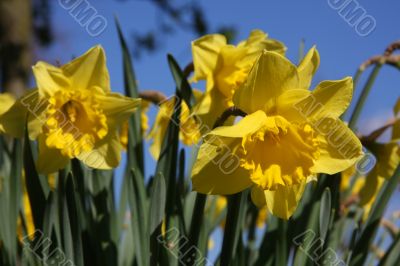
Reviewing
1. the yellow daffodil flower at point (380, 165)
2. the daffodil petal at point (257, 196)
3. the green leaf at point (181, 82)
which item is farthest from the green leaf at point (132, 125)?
the yellow daffodil flower at point (380, 165)

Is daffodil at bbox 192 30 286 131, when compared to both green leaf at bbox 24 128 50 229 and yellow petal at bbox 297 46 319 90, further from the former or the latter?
green leaf at bbox 24 128 50 229

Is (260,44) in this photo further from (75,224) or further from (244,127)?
(75,224)

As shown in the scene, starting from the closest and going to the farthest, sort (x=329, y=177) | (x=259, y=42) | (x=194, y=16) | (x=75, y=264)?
(x=75, y=264) < (x=329, y=177) < (x=259, y=42) < (x=194, y=16)

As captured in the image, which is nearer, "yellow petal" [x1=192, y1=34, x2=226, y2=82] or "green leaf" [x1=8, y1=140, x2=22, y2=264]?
"green leaf" [x1=8, y1=140, x2=22, y2=264]

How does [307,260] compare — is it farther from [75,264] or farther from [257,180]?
[75,264]

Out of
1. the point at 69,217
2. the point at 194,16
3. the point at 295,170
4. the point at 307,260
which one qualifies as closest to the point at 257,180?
the point at 295,170

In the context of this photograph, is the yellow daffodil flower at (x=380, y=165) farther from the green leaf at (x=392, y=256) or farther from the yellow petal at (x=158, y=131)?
the yellow petal at (x=158, y=131)

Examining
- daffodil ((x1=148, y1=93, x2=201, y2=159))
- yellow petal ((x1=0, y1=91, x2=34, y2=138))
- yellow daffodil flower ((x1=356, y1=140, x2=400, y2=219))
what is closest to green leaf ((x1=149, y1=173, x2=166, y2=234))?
daffodil ((x1=148, y1=93, x2=201, y2=159))
